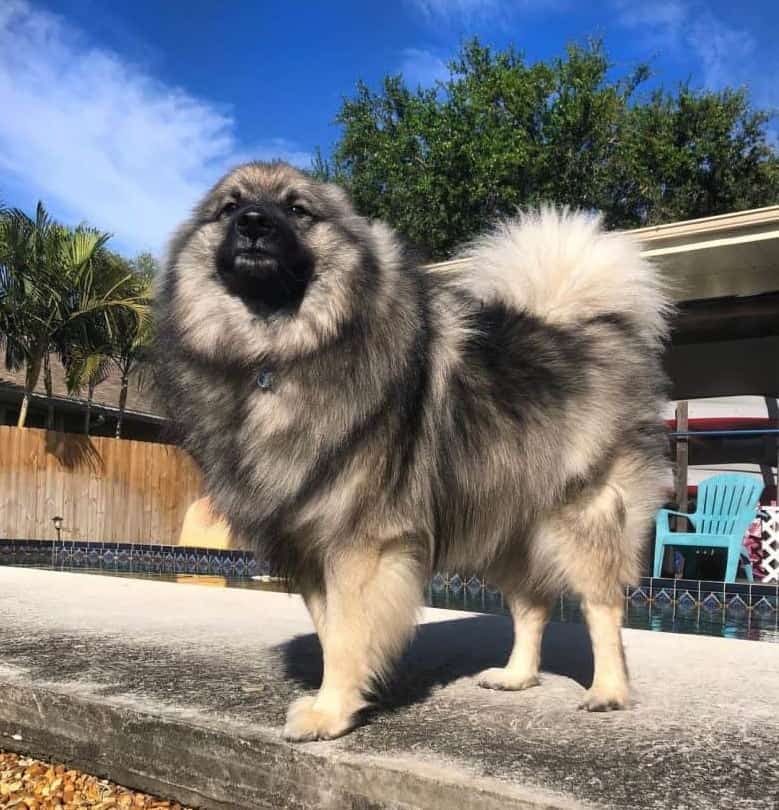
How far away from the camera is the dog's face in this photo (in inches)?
95.5

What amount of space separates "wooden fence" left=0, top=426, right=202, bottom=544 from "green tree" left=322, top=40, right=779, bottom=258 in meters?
9.44

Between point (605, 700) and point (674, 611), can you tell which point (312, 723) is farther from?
point (674, 611)

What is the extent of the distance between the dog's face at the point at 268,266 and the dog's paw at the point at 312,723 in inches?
40.0

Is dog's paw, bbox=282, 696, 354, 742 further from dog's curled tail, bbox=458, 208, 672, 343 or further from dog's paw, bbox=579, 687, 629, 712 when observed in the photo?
dog's curled tail, bbox=458, 208, 672, 343

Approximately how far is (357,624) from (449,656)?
1321 mm

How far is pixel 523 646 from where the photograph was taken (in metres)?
3.03

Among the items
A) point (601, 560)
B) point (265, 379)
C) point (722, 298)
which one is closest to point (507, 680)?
point (601, 560)

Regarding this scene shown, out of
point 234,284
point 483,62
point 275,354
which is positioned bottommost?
point 275,354

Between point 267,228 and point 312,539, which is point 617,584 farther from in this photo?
point 267,228

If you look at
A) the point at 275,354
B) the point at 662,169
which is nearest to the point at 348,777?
the point at 275,354

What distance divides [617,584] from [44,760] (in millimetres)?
1905

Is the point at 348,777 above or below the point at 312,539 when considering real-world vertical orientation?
below

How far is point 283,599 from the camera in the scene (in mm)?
5480

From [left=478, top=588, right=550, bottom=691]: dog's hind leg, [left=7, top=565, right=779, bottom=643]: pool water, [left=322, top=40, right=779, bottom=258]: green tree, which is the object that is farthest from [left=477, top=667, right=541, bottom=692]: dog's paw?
[left=322, top=40, right=779, bottom=258]: green tree
